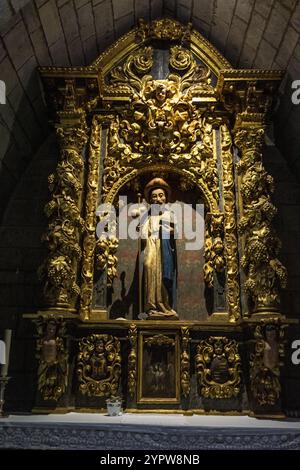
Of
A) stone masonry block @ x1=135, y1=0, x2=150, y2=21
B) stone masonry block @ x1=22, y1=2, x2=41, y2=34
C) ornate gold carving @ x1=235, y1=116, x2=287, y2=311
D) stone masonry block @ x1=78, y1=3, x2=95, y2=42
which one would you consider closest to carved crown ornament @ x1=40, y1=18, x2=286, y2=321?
ornate gold carving @ x1=235, y1=116, x2=287, y2=311

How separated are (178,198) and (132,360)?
247 cm

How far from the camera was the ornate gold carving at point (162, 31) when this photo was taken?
6910mm

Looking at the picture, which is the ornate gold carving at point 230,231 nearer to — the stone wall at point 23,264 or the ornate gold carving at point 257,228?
the ornate gold carving at point 257,228

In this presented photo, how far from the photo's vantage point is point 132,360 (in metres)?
5.15

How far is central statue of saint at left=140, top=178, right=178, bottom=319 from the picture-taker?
544 cm

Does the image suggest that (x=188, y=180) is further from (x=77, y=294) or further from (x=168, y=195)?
(x=77, y=294)

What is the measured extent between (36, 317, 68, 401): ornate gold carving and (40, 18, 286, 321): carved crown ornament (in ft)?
0.97

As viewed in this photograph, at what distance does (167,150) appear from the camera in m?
6.28

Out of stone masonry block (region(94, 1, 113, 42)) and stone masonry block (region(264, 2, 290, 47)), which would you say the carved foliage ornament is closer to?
stone masonry block (region(94, 1, 113, 42))

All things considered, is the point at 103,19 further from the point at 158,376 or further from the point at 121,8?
the point at 158,376

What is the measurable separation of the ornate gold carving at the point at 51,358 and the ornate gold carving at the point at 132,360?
760mm

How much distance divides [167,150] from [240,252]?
1.85 meters

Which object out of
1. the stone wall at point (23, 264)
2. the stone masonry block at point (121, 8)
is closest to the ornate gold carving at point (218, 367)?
the stone wall at point (23, 264)
